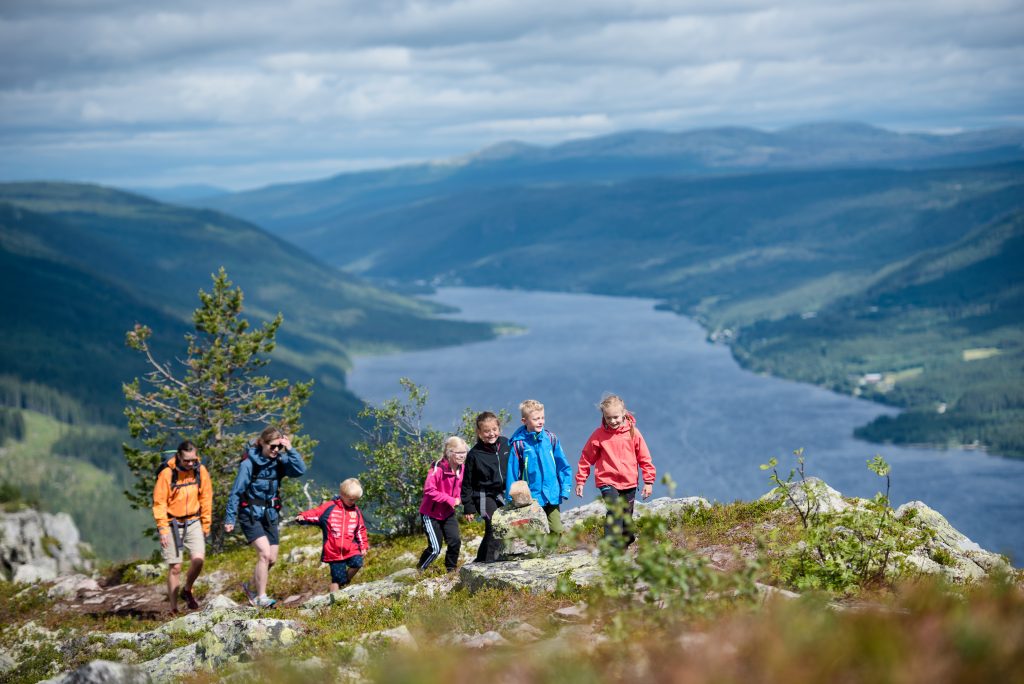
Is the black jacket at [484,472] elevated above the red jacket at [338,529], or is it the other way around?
the black jacket at [484,472]

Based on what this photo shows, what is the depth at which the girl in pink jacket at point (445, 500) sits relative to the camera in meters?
17.7

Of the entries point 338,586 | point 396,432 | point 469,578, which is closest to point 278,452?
point 338,586

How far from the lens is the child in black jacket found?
663 inches

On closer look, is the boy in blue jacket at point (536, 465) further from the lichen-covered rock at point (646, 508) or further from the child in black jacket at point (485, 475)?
the lichen-covered rock at point (646, 508)

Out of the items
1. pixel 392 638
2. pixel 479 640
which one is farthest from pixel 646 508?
pixel 479 640

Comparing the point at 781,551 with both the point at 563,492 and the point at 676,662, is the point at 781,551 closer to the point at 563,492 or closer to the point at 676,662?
the point at 563,492

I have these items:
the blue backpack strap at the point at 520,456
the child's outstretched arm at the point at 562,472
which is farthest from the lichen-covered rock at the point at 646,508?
the blue backpack strap at the point at 520,456

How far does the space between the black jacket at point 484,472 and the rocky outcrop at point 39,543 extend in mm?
60412

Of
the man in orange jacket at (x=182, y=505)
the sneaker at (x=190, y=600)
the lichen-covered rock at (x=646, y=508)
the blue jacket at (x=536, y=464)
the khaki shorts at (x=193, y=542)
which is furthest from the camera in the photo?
the sneaker at (x=190, y=600)

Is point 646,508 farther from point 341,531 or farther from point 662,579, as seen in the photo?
point 662,579

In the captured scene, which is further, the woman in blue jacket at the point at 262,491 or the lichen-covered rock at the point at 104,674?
the woman in blue jacket at the point at 262,491

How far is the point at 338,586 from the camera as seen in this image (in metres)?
18.4

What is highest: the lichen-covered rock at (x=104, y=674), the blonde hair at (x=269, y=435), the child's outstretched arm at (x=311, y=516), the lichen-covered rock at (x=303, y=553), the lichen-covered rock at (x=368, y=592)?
the blonde hair at (x=269, y=435)

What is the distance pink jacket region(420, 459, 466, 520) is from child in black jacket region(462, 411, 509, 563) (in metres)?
0.79
